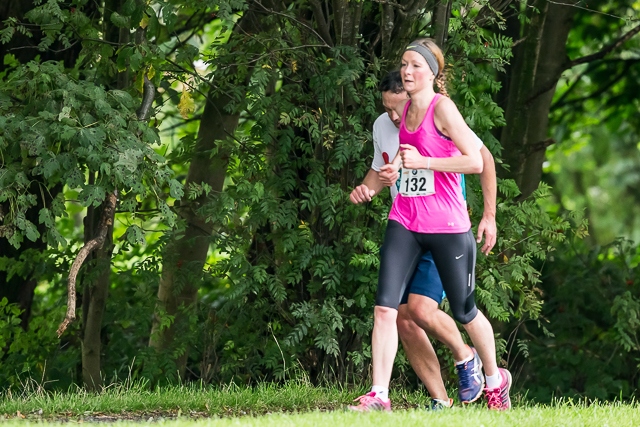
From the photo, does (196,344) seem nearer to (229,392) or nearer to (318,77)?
(229,392)

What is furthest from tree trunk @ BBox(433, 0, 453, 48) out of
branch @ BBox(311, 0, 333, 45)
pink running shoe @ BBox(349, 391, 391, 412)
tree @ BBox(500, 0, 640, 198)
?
tree @ BBox(500, 0, 640, 198)

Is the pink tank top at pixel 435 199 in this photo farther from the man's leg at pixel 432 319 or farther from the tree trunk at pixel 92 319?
the tree trunk at pixel 92 319

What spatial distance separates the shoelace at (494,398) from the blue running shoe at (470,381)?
56 millimetres

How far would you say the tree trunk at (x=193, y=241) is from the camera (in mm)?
7634

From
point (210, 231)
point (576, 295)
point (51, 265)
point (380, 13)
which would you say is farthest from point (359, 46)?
point (576, 295)

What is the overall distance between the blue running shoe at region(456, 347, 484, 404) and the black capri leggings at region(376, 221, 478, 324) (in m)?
0.43

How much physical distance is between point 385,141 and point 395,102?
0.26 meters

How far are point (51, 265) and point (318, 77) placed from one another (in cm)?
334

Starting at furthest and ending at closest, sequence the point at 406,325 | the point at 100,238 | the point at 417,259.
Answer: the point at 100,238 → the point at 406,325 → the point at 417,259

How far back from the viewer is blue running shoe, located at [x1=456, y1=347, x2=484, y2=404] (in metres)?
5.62

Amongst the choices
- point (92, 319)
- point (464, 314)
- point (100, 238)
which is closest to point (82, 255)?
point (100, 238)

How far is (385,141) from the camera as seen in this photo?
5.82m

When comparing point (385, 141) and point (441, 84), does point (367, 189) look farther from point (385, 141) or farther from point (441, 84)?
point (441, 84)

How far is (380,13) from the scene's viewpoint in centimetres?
738
